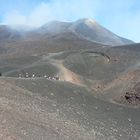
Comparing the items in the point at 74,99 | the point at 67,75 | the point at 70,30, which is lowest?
the point at 74,99

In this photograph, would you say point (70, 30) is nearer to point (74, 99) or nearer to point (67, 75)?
point (67, 75)

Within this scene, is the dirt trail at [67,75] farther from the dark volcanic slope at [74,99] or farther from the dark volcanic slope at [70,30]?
the dark volcanic slope at [70,30]

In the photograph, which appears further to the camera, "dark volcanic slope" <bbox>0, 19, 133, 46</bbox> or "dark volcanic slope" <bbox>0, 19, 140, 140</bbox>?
"dark volcanic slope" <bbox>0, 19, 133, 46</bbox>

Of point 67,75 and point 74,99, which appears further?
point 67,75

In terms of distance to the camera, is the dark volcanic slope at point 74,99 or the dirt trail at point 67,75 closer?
the dark volcanic slope at point 74,99

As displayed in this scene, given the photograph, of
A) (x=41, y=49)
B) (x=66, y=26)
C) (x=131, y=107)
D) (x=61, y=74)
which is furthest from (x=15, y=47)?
(x=131, y=107)

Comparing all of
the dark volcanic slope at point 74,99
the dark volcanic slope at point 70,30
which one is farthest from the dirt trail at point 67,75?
the dark volcanic slope at point 70,30

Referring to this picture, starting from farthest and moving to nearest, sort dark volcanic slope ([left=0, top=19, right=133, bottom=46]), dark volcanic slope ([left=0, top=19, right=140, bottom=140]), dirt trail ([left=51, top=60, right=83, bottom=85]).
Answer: dark volcanic slope ([left=0, top=19, right=133, bottom=46])
dirt trail ([left=51, top=60, right=83, bottom=85])
dark volcanic slope ([left=0, top=19, right=140, bottom=140])

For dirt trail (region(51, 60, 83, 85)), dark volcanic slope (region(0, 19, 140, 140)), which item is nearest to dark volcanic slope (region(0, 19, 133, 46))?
dark volcanic slope (region(0, 19, 140, 140))

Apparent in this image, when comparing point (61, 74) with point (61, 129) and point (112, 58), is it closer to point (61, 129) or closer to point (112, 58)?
point (112, 58)

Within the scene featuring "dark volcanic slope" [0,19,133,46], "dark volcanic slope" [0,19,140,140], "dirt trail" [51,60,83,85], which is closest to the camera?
"dark volcanic slope" [0,19,140,140]

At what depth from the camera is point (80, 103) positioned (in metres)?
32.4

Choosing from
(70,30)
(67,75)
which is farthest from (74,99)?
(70,30)

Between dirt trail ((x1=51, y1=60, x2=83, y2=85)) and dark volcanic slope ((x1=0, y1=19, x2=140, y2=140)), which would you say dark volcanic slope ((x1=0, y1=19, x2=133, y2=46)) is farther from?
dirt trail ((x1=51, y1=60, x2=83, y2=85))
